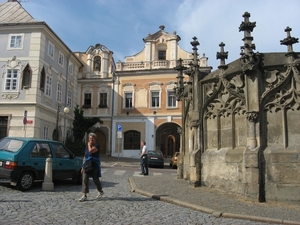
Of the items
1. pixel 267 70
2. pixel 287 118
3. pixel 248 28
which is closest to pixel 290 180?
pixel 287 118

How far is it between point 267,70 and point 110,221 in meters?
5.95

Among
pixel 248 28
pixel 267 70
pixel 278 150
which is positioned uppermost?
pixel 248 28

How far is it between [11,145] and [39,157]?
971 mm

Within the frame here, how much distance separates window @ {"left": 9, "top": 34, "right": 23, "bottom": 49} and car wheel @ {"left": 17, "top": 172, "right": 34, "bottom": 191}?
21428 millimetres

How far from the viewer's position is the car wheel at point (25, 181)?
31.8ft

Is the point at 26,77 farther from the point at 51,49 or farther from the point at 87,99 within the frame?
the point at 87,99

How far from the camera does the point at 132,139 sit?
1426 inches

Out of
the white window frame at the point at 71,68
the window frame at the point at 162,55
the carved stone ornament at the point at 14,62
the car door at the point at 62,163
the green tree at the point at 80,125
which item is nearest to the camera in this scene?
the car door at the point at 62,163

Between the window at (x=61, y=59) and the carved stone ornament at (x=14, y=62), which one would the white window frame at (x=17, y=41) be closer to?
the carved stone ornament at (x=14, y=62)

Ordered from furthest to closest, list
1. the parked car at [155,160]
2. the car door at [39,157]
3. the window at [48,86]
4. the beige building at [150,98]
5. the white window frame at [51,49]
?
the beige building at [150,98] < the white window frame at [51,49] < the window at [48,86] < the parked car at [155,160] < the car door at [39,157]

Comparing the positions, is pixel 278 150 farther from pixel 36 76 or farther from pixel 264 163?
pixel 36 76

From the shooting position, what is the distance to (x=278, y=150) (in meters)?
8.51

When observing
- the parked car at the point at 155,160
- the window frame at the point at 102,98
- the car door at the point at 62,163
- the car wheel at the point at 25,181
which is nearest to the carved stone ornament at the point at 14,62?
the window frame at the point at 102,98

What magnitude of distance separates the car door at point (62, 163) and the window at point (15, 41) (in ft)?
66.2
